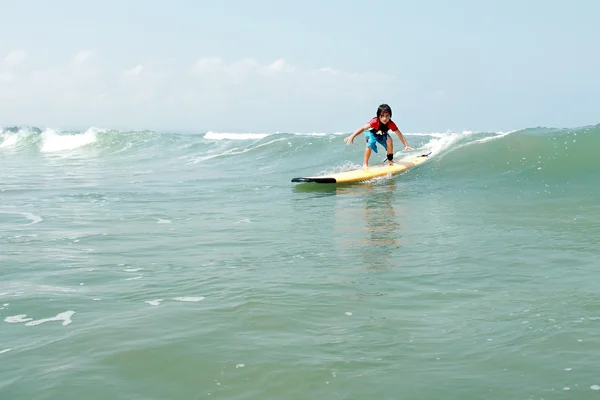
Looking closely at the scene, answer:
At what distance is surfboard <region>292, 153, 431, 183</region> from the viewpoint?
11477mm

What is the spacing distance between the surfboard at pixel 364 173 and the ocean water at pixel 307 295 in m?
0.90

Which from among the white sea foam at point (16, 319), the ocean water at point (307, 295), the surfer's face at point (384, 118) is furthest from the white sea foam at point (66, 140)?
the white sea foam at point (16, 319)

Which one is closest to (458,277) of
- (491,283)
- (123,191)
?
(491,283)

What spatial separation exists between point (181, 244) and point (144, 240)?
545 mm

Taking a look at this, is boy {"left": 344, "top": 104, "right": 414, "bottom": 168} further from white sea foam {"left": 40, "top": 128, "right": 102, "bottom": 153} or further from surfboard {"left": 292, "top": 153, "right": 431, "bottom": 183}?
white sea foam {"left": 40, "top": 128, "right": 102, "bottom": 153}

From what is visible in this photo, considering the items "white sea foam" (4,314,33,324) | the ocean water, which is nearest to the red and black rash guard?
the ocean water

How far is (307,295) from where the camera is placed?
4.39 m

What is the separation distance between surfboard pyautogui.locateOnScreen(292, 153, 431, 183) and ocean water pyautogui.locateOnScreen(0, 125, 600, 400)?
35.4 inches

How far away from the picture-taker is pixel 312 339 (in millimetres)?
3492

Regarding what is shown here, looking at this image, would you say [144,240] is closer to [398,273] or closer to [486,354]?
[398,273]

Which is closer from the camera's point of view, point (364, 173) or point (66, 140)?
point (364, 173)

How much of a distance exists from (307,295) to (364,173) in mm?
7967

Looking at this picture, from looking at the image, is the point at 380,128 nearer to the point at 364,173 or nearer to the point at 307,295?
the point at 364,173

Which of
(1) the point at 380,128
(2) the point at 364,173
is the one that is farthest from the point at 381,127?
(2) the point at 364,173
